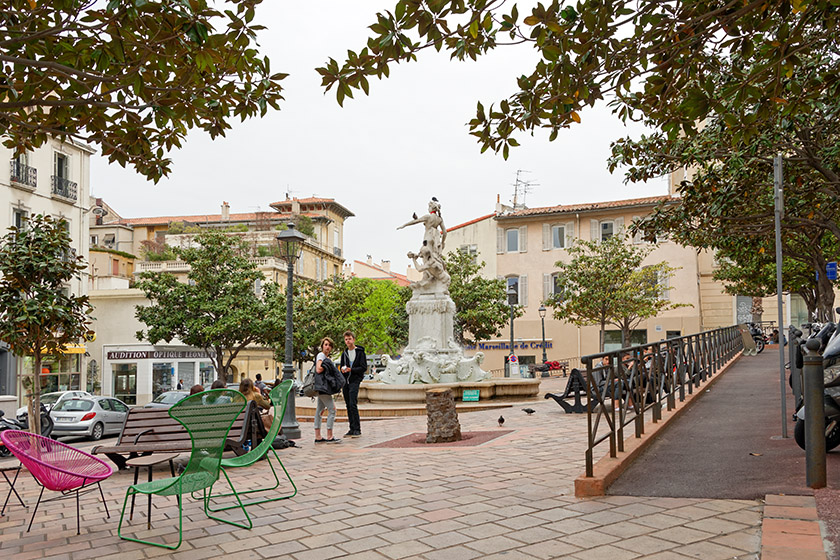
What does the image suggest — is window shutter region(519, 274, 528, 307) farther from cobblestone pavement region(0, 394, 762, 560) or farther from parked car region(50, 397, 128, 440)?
cobblestone pavement region(0, 394, 762, 560)

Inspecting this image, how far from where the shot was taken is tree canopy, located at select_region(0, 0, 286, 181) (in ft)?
16.2

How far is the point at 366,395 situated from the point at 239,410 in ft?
45.1

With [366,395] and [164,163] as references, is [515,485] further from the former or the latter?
[366,395]

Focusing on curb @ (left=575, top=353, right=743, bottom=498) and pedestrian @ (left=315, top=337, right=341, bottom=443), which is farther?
pedestrian @ (left=315, top=337, right=341, bottom=443)

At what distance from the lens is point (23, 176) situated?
98.4 ft

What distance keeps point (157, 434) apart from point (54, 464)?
266 cm

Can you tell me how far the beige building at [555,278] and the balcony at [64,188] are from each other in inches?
855

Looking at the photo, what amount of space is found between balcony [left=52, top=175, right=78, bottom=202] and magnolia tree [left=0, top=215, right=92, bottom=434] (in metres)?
23.0

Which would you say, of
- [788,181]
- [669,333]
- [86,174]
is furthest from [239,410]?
[669,333]

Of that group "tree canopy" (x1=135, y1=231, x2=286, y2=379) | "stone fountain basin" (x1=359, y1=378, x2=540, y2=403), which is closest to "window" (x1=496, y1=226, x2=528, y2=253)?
"tree canopy" (x1=135, y1=231, x2=286, y2=379)

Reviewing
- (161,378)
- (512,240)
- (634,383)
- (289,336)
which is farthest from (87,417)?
(512,240)

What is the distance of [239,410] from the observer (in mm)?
5043

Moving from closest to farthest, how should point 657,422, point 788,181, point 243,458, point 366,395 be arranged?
point 243,458 → point 657,422 → point 788,181 → point 366,395

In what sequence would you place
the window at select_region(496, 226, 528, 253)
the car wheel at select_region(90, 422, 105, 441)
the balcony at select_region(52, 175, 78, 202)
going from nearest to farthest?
the car wheel at select_region(90, 422, 105, 441) → the balcony at select_region(52, 175, 78, 202) → the window at select_region(496, 226, 528, 253)
